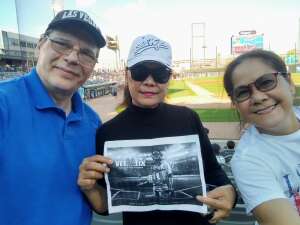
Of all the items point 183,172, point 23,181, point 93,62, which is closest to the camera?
point 23,181

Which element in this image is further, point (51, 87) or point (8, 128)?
point (51, 87)

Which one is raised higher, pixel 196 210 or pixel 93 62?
pixel 93 62

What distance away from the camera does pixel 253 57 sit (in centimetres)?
127

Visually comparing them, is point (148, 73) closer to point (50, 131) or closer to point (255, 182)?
point (50, 131)

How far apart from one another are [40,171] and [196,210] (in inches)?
24.1

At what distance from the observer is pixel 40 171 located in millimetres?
1164

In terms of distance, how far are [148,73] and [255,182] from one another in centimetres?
60

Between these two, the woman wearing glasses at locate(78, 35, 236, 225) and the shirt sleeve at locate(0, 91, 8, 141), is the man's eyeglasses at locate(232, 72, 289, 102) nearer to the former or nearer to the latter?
the woman wearing glasses at locate(78, 35, 236, 225)

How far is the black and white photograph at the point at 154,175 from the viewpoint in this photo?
4.09 ft

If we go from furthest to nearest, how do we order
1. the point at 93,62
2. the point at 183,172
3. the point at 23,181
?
the point at 93,62
the point at 183,172
the point at 23,181

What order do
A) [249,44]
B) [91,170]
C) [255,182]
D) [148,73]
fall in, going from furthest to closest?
[249,44] → [148,73] → [91,170] → [255,182]

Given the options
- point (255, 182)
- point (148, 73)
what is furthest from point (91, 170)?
point (255, 182)

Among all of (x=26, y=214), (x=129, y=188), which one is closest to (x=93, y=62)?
(x=129, y=188)

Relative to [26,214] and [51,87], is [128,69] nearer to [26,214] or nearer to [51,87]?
[51,87]
